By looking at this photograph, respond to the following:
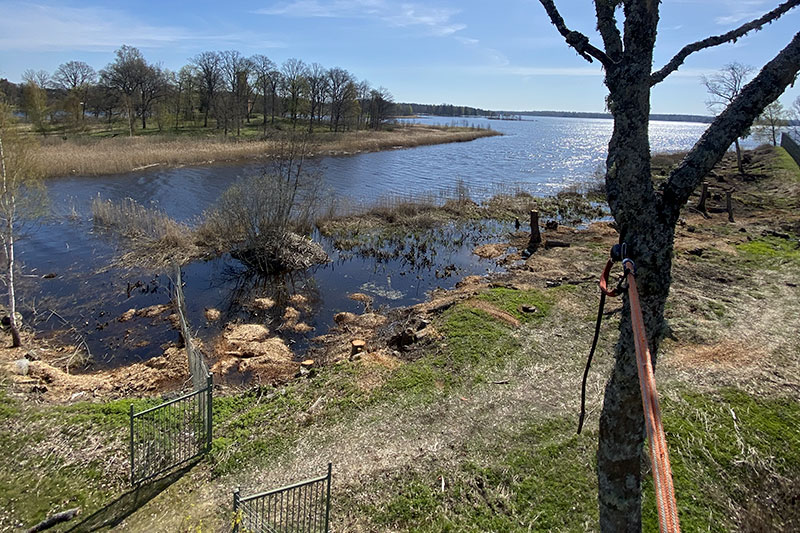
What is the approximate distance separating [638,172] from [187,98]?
221ft

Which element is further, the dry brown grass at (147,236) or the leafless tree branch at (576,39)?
the dry brown grass at (147,236)

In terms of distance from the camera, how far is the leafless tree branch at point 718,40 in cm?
287

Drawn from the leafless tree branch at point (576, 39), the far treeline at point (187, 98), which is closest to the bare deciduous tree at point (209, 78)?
the far treeline at point (187, 98)

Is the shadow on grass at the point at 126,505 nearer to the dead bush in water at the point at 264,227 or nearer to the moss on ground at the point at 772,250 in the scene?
the dead bush in water at the point at 264,227

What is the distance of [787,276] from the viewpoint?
1388cm

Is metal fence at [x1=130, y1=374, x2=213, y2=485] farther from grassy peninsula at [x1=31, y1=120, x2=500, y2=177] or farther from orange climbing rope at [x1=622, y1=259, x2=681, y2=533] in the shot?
grassy peninsula at [x1=31, y1=120, x2=500, y2=177]

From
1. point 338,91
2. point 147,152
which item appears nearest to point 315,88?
point 338,91

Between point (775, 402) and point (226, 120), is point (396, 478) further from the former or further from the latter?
point (226, 120)

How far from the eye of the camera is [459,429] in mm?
7328

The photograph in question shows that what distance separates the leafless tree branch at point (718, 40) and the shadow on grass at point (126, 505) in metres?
7.12

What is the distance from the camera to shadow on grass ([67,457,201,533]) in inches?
215

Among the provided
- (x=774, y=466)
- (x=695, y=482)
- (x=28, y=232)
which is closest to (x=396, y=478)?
(x=695, y=482)

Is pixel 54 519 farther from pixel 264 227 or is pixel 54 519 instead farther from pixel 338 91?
pixel 338 91

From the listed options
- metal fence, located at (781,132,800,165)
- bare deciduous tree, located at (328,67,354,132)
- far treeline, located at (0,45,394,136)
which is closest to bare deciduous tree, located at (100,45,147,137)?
far treeline, located at (0,45,394,136)
